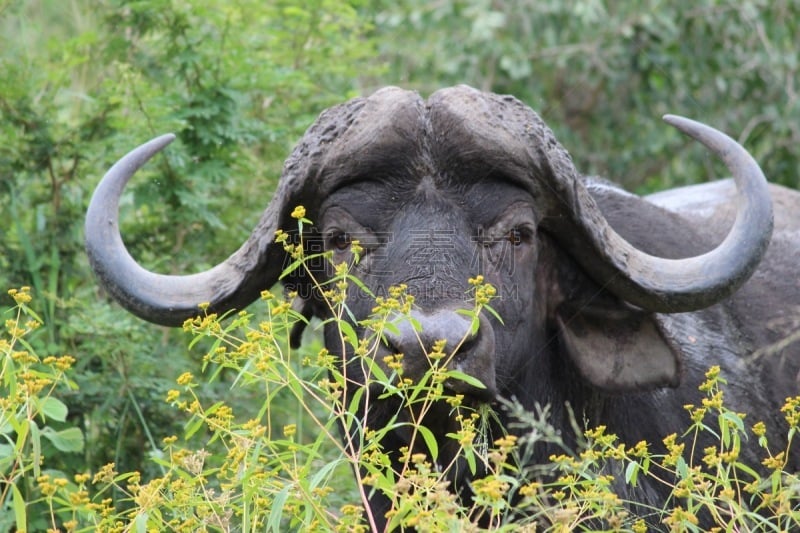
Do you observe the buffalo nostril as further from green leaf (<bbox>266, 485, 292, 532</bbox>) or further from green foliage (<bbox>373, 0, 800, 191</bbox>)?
green foliage (<bbox>373, 0, 800, 191</bbox>)

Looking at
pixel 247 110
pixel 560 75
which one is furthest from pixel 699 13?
pixel 247 110

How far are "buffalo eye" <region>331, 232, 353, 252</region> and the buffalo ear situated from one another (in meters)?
0.81

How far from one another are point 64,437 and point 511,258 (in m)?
1.46

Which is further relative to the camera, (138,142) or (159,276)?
(138,142)

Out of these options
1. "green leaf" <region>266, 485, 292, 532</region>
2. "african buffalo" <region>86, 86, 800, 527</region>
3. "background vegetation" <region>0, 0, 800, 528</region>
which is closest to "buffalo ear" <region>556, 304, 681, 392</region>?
"african buffalo" <region>86, 86, 800, 527</region>

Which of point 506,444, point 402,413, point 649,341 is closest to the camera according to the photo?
point 506,444

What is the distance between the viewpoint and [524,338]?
13.8 feet

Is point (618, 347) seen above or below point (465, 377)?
below

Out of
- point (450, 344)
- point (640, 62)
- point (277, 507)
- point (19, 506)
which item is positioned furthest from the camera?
point (640, 62)

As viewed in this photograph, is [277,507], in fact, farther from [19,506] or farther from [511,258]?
[511,258]

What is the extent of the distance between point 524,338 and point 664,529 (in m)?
0.78

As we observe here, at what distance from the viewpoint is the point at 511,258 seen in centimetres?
412

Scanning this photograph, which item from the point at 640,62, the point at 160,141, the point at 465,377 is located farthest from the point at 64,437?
the point at 640,62

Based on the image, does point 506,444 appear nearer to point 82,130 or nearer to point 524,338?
point 524,338
